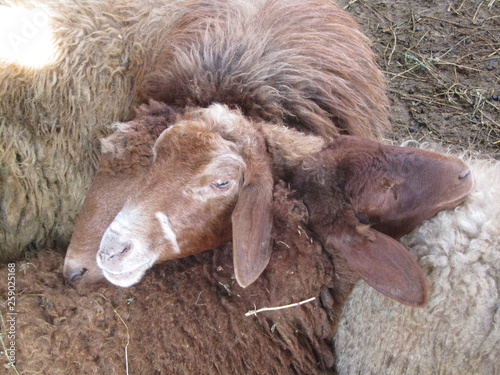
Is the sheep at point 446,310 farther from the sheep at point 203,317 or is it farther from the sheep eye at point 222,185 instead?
the sheep eye at point 222,185

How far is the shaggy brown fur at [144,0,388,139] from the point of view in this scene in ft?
9.40

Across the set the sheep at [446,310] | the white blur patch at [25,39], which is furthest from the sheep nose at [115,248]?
the white blur patch at [25,39]

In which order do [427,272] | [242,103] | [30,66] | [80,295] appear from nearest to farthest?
[427,272] < [80,295] < [242,103] < [30,66]

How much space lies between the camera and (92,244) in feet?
9.06

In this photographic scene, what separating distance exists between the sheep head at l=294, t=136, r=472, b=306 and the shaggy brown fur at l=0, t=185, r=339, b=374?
0.13 metres

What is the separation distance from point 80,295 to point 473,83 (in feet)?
13.0

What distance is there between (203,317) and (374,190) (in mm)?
1063

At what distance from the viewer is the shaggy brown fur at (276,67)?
9.40ft

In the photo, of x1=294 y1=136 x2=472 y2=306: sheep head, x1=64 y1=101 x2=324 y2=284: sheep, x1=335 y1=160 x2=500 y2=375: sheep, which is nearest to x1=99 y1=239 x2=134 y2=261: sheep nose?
x1=64 y1=101 x2=324 y2=284: sheep

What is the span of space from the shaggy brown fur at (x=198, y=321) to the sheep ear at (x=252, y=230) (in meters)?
0.10

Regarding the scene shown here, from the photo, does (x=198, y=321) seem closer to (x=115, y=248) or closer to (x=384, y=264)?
(x=115, y=248)

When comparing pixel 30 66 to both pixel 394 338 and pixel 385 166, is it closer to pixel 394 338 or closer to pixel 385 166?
pixel 385 166

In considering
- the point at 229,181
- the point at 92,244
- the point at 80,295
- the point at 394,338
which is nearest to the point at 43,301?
the point at 80,295

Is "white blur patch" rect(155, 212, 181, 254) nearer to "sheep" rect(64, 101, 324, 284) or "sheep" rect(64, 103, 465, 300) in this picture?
"sheep" rect(64, 103, 465, 300)
